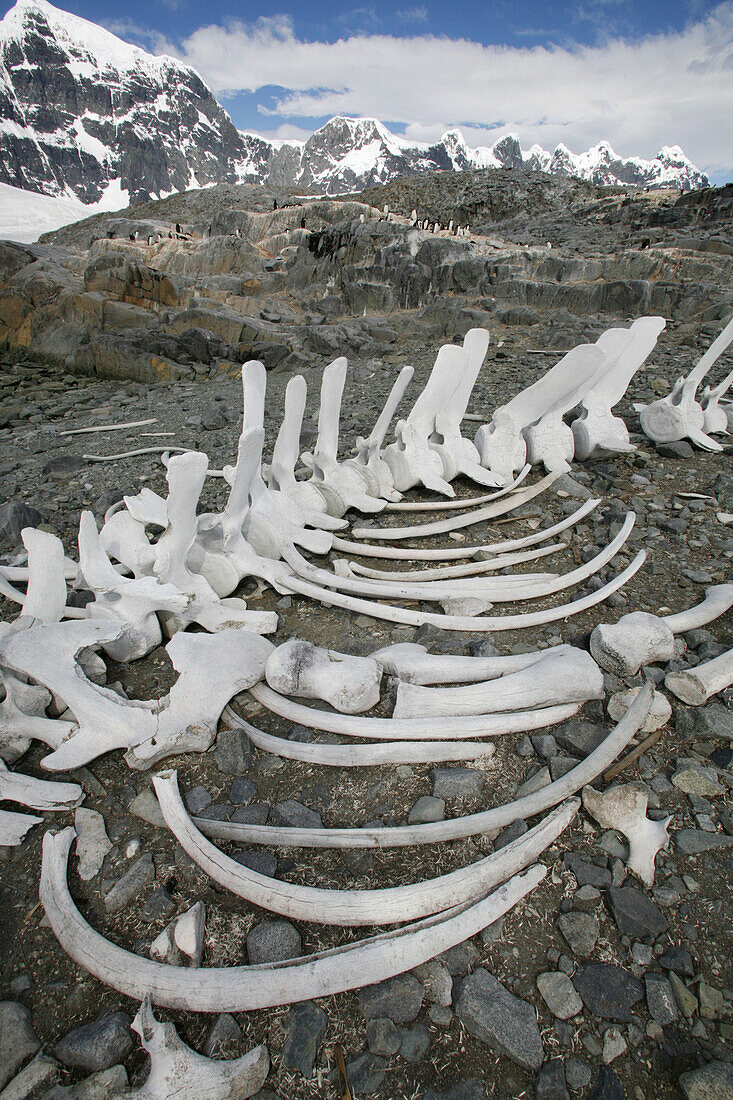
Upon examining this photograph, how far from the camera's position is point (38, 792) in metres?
1.92

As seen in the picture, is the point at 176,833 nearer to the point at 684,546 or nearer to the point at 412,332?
the point at 684,546

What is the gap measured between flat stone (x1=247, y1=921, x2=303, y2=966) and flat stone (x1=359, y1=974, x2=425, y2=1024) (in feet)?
0.72

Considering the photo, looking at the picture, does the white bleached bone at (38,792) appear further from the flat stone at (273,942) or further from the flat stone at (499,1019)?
the flat stone at (499,1019)

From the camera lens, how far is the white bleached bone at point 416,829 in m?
1.70

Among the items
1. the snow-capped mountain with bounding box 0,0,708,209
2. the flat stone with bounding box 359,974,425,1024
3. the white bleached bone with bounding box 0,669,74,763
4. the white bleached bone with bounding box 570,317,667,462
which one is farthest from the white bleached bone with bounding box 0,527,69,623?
the snow-capped mountain with bounding box 0,0,708,209

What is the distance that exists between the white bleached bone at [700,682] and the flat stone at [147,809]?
2121mm

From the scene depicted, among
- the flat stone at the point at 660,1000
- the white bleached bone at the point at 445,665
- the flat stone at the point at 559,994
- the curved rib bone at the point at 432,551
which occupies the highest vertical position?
the curved rib bone at the point at 432,551

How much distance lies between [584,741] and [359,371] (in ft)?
32.6

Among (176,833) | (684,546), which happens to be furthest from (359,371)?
(176,833)

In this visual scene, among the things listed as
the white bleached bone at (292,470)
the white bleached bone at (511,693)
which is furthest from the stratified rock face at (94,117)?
the white bleached bone at (511,693)

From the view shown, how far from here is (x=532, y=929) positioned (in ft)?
5.06

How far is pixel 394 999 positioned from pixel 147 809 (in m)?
1.05

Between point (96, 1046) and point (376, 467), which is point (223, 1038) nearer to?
point (96, 1046)

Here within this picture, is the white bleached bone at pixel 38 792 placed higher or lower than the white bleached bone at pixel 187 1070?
lower
